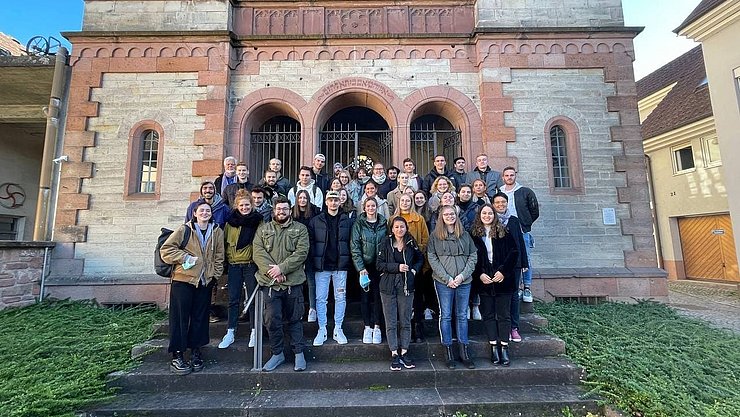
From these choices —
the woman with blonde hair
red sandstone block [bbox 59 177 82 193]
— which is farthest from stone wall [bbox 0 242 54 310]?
the woman with blonde hair

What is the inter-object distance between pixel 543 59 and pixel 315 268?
6.69 metres

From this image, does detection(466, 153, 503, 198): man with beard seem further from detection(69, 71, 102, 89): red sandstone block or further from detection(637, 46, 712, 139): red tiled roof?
detection(637, 46, 712, 139): red tiled roof

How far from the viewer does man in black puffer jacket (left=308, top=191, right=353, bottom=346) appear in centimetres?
446

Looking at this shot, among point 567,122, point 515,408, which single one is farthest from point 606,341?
point 567,122

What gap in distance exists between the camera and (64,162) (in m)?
7.12

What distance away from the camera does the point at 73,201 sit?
702 cm

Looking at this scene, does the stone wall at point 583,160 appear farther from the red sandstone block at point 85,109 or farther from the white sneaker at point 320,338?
the red sandstone block at point 85,109

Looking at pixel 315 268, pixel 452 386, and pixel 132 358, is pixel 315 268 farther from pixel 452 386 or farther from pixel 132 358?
pixel 132 358

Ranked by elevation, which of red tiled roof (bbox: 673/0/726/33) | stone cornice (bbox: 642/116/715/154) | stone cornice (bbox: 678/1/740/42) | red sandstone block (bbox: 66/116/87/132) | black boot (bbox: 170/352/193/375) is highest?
red tiled roof (bbox: 673/0/726/33)

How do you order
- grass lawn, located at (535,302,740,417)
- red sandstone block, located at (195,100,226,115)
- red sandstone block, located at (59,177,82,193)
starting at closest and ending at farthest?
grass lawn, located at (535,302,740,417) < red sandstone block, located at (59,177,82,193) < red sandstone block, located at (195,100,226,115)

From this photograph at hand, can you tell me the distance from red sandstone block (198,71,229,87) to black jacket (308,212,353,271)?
4.71m

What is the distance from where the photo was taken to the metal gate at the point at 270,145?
8059 mm

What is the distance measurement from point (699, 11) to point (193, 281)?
13.8 m

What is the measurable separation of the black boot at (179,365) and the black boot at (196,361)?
0.17 ft
